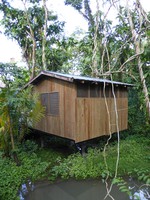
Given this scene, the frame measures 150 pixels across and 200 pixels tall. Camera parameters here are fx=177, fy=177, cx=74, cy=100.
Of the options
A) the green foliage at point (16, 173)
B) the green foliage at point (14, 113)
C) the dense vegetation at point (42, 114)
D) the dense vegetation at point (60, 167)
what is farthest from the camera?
the green foliage at point (14, 113)

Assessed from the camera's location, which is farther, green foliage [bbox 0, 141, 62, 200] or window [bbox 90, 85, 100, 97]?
window [bbox 90, 85, 100, 97]

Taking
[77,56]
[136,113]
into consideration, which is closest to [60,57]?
[77,56]

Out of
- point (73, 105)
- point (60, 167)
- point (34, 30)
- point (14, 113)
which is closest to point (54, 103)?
point (73, 105)

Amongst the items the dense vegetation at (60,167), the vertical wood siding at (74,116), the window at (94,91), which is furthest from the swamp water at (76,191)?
the window at (94,91)

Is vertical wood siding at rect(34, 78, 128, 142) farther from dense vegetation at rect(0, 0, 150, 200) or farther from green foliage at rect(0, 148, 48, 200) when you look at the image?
green foliage at rect(0, 148, 48, 200)

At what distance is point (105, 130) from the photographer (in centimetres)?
701

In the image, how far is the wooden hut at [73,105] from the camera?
5.91 meters

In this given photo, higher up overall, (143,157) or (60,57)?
(60,57)

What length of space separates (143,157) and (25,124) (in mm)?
4234

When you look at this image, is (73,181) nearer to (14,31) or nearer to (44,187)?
(44,187)

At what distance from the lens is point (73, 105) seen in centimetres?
589

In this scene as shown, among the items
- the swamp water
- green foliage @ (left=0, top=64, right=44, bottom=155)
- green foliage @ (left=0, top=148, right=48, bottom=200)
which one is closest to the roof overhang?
green foliage @ (left=0, top=64, right=44, bottom=155)

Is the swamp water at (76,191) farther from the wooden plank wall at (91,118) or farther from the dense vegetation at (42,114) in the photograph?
the wooden plank wall at (91,118)

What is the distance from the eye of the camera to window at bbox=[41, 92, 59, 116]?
6.64 metres
